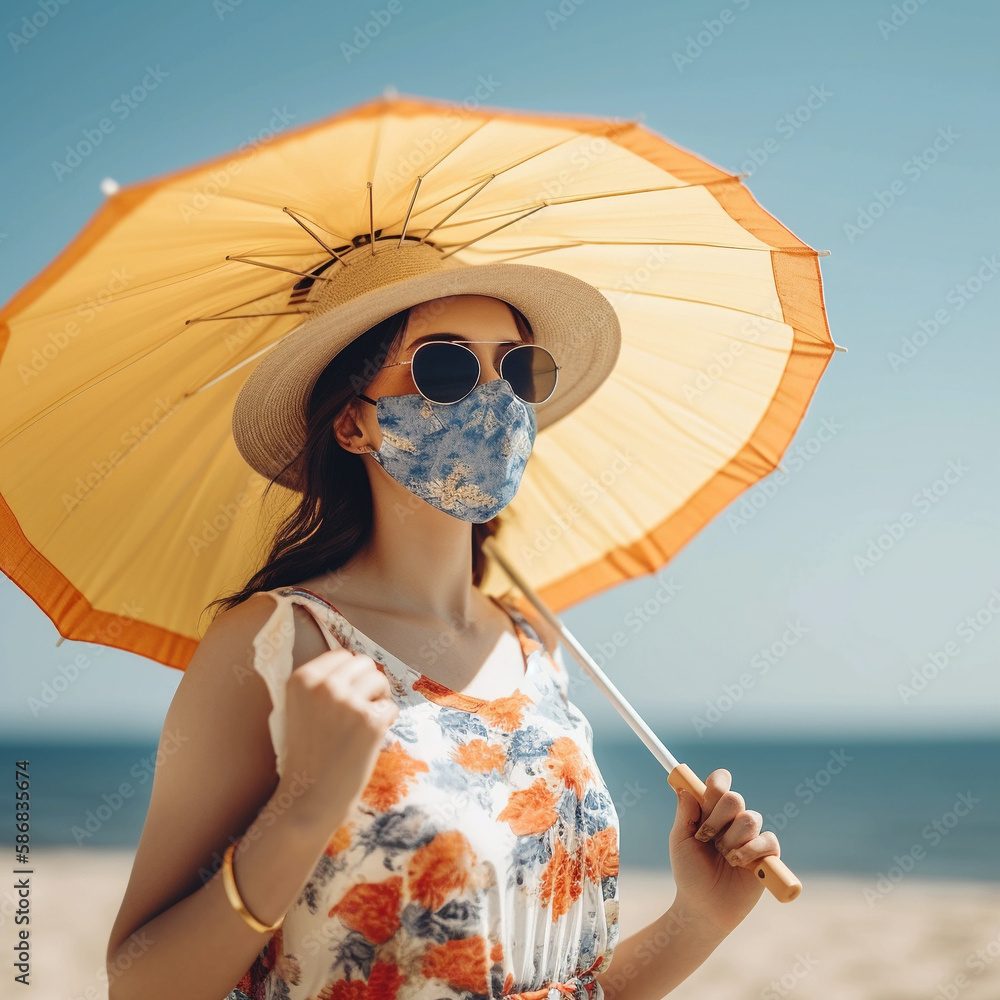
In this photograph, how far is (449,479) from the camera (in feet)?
7.52

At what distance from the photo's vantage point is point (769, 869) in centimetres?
202

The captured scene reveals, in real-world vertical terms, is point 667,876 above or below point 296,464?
below

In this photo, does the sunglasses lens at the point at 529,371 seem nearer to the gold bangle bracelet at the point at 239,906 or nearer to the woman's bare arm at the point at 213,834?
the woman's bare arm at the point at 213,834

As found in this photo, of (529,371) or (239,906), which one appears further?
(529,371)

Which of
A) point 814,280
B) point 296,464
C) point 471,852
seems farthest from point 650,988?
point 814,280

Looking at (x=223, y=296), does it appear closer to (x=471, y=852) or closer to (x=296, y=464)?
(x=296, y=464)

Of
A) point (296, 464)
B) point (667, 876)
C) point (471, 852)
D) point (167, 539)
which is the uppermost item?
point (296, 464)

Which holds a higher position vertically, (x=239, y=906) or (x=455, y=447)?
(x=455, y=447)

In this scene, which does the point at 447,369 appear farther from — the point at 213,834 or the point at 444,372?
the point at 213,834


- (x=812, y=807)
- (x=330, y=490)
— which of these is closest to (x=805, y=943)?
(x=330, y=490)

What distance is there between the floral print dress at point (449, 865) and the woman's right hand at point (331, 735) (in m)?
0.14

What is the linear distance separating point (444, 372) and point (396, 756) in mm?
925

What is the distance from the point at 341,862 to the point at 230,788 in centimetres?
26

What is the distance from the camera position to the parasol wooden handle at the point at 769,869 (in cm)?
193
